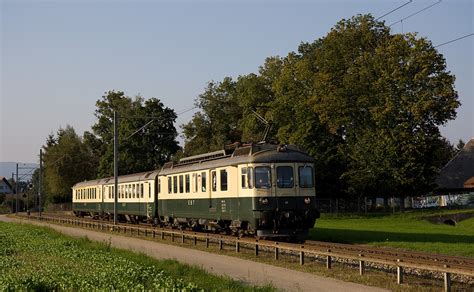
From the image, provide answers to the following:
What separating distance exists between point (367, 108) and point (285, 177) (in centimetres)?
3091

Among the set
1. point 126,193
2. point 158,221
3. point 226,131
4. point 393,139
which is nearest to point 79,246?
point 158,221

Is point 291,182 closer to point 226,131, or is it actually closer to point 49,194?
point 226,131

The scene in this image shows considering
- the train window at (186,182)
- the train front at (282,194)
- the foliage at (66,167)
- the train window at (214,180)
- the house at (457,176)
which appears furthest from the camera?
the foliage at (66,167)

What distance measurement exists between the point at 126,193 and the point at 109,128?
179 feet

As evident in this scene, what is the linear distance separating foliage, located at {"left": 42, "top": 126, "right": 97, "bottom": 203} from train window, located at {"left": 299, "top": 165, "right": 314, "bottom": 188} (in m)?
70.2

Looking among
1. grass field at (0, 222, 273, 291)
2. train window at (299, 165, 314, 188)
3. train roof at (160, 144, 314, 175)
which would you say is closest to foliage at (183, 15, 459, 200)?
train roof at (160, 144, 314, 175)

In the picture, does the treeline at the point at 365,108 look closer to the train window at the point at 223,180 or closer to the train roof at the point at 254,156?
the train roof at the point at 254,156

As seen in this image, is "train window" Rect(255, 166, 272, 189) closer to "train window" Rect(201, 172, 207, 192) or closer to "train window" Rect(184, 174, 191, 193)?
"train window" Rect(201, 172, 207, 192)

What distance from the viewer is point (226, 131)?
248ft

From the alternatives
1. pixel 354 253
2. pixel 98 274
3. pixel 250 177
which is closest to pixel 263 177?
pixel 250 177

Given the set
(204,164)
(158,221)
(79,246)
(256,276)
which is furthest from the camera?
(158,221)

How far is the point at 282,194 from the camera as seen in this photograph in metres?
23.9

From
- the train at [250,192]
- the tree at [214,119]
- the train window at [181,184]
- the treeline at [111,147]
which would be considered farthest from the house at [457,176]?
the train at [250,192]

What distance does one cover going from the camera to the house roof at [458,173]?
6819 cm
